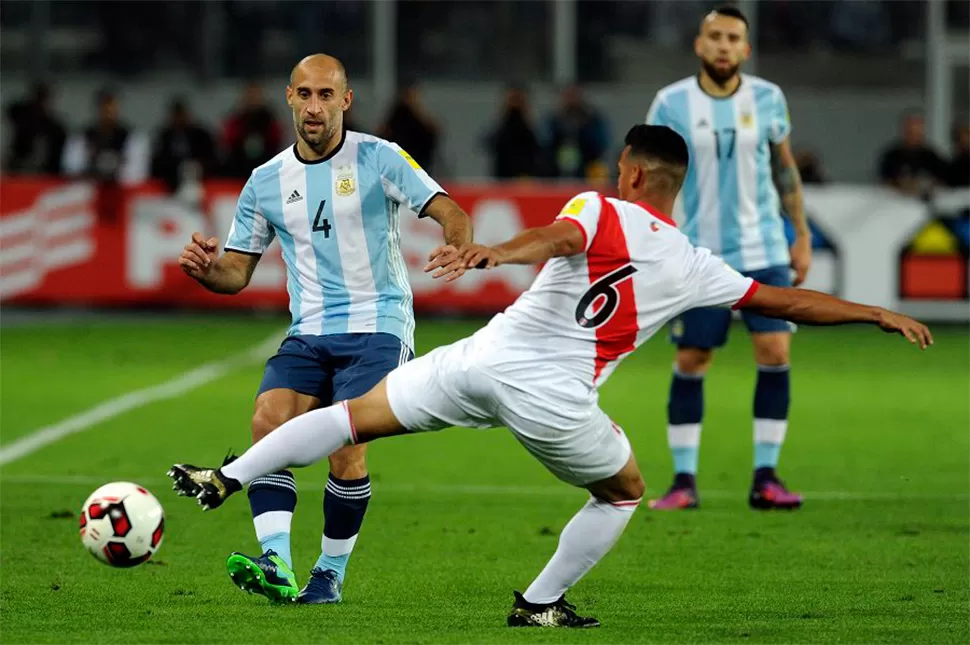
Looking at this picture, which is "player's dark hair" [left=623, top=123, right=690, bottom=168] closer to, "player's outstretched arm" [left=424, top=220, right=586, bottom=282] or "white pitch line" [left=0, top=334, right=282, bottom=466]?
"player's outstretched arm" [left=424, top=220, right=586, bottom=282]

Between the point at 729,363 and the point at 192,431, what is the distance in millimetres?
5692

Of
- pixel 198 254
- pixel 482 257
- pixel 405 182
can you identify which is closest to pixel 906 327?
pixel 482 257

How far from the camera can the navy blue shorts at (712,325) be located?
906cm

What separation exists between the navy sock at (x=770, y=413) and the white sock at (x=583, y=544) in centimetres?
309

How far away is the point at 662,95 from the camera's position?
30.2ft

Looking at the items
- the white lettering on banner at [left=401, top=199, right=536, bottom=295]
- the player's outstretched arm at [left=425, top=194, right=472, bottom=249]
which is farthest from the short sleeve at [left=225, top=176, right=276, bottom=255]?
the white lettering on banner at [left=401, top=199, right=536, bottom=295]

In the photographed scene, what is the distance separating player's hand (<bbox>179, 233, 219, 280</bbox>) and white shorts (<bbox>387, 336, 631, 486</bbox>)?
0.93 metres

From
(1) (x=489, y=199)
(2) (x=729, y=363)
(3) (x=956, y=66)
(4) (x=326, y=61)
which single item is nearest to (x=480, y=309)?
(1) (x=489, y=199)

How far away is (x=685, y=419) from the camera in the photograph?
9.21 metres

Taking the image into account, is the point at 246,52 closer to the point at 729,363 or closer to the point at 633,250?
the point at 729,363


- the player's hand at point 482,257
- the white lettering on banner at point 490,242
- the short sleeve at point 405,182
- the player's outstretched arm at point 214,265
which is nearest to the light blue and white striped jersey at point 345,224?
the short sleeve at point 405,182

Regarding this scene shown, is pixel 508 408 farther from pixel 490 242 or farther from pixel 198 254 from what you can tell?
pixel 490 242

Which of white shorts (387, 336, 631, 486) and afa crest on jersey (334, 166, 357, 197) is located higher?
afa crest on jersey (334, 166, 357, 197)

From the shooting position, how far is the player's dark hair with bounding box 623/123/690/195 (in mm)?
6016
